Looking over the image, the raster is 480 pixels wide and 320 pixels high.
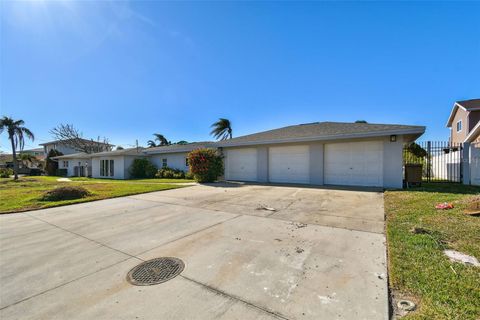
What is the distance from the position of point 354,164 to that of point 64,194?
14116mm

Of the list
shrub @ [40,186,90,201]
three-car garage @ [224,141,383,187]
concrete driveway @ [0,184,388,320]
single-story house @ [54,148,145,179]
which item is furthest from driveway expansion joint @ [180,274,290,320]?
single-story house @ [54,148,145,179]

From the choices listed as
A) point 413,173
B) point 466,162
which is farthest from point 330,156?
point 466,162

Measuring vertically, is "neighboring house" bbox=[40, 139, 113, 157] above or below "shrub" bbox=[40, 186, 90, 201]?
above

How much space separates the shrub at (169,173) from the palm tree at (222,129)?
13.2 metres

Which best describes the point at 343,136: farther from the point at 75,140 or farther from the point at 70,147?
the point at 70,147

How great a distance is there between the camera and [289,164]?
530 inches

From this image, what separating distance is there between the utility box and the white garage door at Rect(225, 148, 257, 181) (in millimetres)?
8346

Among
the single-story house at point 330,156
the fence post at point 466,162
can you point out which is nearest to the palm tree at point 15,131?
the single-story house at point 330,156

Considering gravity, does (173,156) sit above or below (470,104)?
below

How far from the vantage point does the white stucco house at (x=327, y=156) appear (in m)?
10.4

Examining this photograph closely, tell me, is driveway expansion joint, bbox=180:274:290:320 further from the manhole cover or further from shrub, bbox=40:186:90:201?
shrub, bbox=40:186:90:201

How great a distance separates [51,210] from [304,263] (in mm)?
8717

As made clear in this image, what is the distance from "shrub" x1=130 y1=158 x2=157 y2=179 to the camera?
856 inches

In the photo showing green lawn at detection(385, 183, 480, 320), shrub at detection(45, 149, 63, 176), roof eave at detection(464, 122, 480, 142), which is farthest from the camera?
shrub at detection(45, 149, 63, 176)
